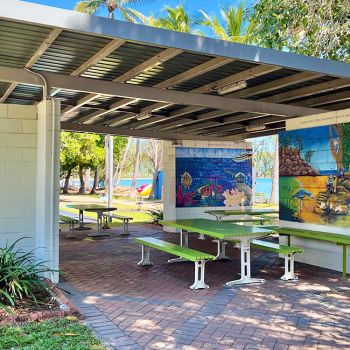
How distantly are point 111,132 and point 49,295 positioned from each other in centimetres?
749

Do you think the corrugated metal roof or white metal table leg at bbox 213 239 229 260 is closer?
the corrugated metal roof

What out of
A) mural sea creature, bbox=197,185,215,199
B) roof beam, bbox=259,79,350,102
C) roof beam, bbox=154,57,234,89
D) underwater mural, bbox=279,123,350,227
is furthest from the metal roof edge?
mural sea creature, bbox=197,185,215,199

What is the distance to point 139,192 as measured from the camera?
36.2 m

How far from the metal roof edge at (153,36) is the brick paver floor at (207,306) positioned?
3.05 m

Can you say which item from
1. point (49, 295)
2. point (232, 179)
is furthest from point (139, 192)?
point (49, 295)

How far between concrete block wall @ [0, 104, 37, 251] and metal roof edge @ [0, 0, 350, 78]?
2643 mm

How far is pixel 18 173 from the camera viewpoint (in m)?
6.82

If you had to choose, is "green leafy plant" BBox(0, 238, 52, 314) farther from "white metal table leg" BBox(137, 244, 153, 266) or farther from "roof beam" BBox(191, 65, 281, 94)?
"roof beam" BBox(191, 65, 281, 94)

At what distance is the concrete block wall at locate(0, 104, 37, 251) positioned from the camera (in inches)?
263

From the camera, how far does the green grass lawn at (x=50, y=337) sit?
3.97 meters

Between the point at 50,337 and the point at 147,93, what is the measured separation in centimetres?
452

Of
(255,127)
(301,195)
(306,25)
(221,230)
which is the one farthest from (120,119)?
(221,230)

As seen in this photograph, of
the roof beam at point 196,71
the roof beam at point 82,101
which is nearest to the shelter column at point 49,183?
the roof beam at point 82,101

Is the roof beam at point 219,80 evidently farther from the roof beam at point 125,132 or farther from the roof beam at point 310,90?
the roof beam at point 125,132
